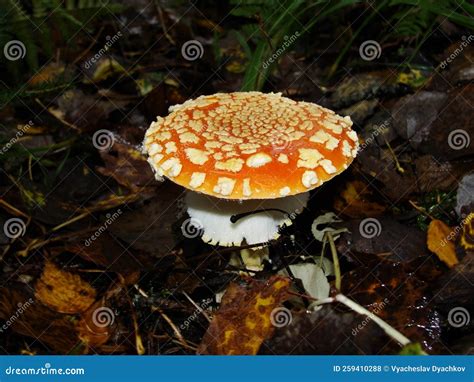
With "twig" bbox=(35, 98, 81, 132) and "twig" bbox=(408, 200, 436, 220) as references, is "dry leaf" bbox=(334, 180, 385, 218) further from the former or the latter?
"twig" bbox=(35, 98, 81, 132)

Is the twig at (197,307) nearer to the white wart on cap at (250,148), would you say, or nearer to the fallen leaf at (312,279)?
the fallen leaf at (312,279)

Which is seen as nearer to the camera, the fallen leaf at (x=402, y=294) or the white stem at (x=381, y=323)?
the white stem at (x=381, y=323)

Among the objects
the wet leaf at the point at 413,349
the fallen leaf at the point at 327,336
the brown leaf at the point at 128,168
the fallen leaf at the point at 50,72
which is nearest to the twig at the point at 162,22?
the fallen leaf at the point at 50,72

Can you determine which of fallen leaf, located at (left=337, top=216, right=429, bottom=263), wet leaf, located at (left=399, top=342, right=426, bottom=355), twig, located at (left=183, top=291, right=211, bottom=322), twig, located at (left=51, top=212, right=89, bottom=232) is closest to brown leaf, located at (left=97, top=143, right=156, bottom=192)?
twig, located at (left=51, top=212, right=89, bottom=232)

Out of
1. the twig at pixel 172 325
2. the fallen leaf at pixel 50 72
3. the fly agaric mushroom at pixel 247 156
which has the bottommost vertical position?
the twig at pixel 172 325

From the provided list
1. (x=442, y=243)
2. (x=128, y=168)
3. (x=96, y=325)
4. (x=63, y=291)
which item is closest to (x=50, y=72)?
(x=128, y=168)

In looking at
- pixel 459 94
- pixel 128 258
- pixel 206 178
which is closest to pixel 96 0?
pixel 128 258
